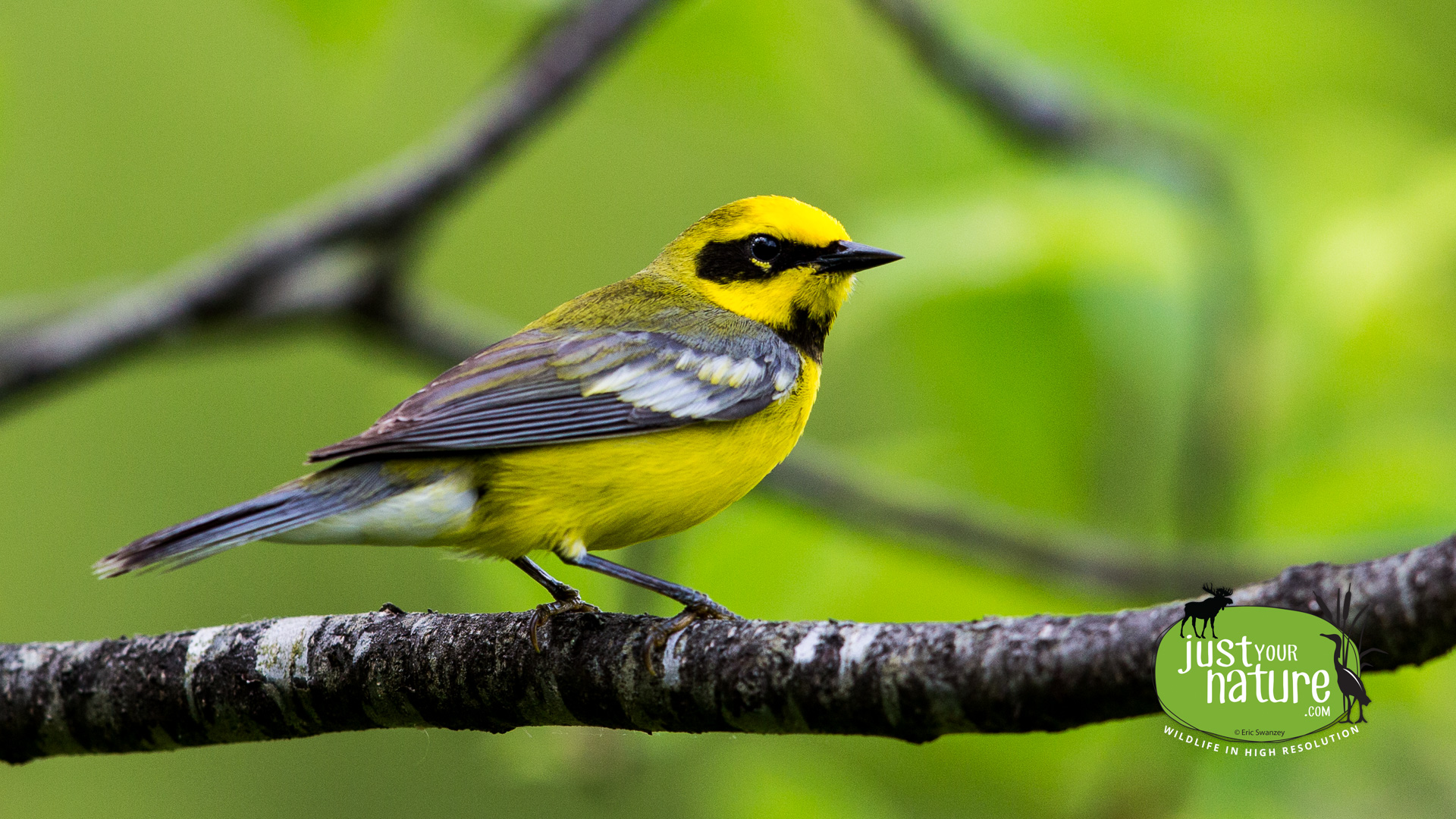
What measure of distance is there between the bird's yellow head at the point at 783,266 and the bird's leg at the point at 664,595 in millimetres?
1247

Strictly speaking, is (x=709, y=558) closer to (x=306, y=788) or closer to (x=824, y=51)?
(x=824, y=51)

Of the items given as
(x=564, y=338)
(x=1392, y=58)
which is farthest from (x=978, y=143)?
(x=564, y=338)

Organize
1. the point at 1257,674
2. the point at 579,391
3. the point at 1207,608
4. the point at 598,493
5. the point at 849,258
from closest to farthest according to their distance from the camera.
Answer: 1. the point at 1207,608
2. the point at 1257,674
3. the point at 598,493
4. the point at 579,391
5. the point at 849,258

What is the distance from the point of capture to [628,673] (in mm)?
2686

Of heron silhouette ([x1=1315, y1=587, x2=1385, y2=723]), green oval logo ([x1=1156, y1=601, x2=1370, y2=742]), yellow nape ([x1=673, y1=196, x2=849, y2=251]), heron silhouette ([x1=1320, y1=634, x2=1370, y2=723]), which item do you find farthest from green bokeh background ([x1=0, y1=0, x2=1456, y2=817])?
heron silhouette ([x1=1315, y1=587, x2=1385, y2=723])

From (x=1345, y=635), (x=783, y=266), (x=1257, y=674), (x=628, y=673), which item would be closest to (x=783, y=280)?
(x=783, y=266)

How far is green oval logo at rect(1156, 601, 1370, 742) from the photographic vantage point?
206 cm

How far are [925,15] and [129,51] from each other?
829cm

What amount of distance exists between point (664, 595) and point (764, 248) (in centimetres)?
169

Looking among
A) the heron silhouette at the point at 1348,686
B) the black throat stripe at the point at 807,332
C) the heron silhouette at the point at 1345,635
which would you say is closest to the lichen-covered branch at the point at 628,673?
the heron silhouette at the point at 1345,635

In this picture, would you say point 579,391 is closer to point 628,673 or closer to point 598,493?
point 598,493

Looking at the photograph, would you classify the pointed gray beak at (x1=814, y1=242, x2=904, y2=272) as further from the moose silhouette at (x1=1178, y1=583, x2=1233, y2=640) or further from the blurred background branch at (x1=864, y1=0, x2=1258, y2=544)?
the moose silhouette at (x1=1178, y1=583, x2=1233, y2=640)

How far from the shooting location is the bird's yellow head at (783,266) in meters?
4.44

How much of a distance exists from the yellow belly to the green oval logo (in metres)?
1.49
